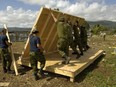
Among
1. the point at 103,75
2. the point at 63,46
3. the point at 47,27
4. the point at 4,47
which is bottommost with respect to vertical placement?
the point at 103,75

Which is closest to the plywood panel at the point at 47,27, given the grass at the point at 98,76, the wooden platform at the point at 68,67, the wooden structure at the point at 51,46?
the wooden structure at the point at 51,46

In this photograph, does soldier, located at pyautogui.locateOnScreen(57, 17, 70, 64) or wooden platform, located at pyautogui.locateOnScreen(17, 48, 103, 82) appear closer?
wooden platform, located at pyautogui.locateOnScreen(17, 48, 103, 82)

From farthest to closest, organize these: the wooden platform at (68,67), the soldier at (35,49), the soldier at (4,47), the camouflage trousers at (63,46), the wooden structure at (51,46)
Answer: the camouflage trousers at (63,46) → the soldier at (4,47) → the wooden structure at (51,46) → the wooden platform at (68,67) → the soldier at (35,49)

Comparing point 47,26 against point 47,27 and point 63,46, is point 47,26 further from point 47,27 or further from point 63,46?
point 63,46

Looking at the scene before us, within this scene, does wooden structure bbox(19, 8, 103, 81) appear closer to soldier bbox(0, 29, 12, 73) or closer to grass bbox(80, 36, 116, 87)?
grass bbox(80, 36, 116, 87)

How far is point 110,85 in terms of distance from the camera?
28.7 feet

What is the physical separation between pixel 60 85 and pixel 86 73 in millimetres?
1895

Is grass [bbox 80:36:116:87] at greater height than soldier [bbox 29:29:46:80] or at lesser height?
lesser

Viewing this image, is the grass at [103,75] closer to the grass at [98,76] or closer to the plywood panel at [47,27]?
the grass at [98,76]

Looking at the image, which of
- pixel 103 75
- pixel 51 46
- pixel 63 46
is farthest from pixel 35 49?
pixel 51 46

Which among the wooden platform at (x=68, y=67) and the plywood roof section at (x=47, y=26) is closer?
the wooden platform at (x=68, y=67)

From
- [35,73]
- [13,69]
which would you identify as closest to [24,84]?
[35,73]

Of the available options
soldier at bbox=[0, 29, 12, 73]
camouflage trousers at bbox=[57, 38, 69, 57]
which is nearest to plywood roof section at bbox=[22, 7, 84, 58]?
soldier at bbox=[0, 29, 12, 73]

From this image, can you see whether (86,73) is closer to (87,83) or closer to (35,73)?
(87,83)
